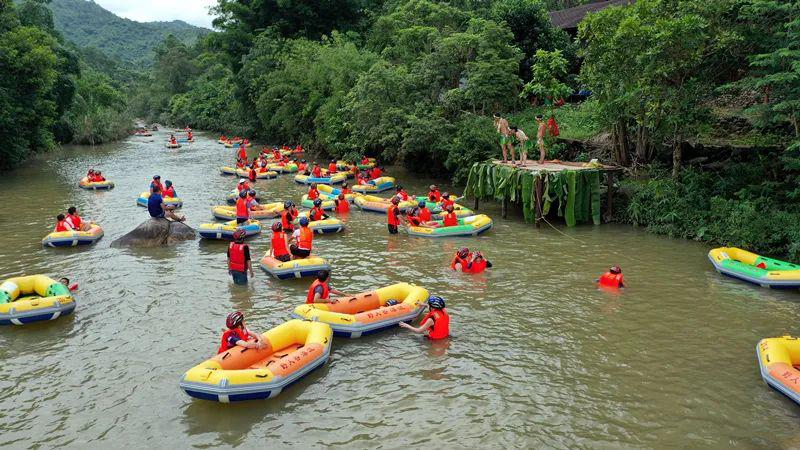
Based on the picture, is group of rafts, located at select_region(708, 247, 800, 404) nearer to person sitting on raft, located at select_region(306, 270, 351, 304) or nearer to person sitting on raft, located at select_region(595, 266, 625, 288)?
person sitting on raft, located at select_region(595, 266, 625, 288)

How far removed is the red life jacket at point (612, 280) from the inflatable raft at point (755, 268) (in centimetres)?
258

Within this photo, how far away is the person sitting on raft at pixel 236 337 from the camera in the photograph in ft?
26.2

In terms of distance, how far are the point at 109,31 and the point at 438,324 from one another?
152557 millimetres

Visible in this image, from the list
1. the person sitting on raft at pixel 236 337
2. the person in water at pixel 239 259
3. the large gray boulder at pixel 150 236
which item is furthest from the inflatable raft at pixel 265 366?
the large gray boulder at pixel 150 236

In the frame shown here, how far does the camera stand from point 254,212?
717 inches

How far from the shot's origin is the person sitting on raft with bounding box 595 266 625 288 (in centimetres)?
1160

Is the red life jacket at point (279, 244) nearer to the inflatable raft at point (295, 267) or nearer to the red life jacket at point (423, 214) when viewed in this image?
the inflatable raft at point (295, 267)

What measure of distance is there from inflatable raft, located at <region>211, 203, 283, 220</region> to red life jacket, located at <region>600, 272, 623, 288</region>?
10687mm

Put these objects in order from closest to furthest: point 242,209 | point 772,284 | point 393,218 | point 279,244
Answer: point 772,284
point 279,244
point 242,209
point 393,218

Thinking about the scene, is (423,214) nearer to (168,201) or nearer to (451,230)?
(451,230)

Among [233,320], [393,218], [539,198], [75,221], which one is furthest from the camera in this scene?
[539,198]

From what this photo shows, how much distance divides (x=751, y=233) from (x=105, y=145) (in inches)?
1831

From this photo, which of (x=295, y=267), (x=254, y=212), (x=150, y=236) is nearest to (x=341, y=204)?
(x=254, y=212)

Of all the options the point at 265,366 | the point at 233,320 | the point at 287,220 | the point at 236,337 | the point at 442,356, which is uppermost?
the point at 287,220
